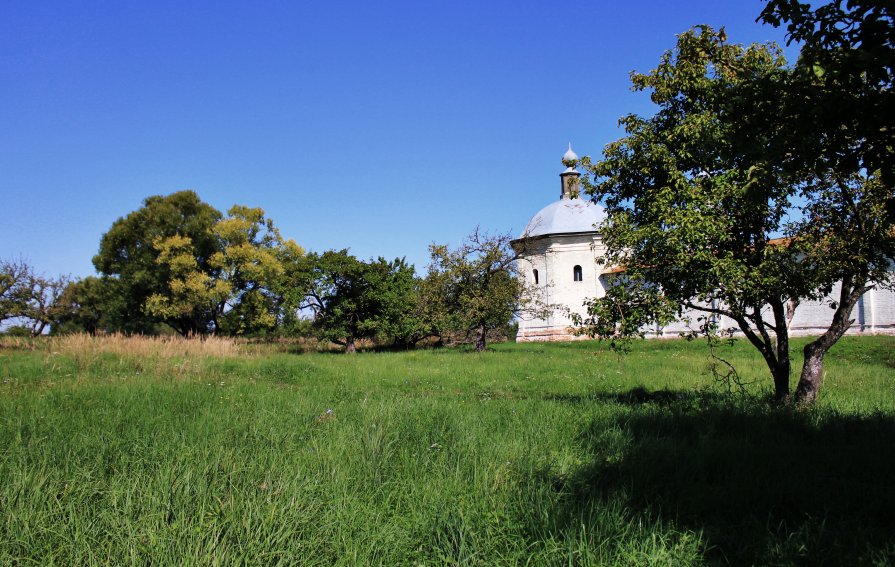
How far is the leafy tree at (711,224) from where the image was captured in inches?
306

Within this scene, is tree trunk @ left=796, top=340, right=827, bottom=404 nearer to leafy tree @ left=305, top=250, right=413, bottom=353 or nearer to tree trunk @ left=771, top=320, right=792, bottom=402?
tree trunk @ left=771, top=320, right=792, bottom=402

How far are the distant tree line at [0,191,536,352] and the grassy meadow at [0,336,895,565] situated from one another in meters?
18.8

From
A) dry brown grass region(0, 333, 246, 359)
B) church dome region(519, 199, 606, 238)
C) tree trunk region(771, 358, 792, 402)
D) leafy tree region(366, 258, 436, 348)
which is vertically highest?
church dome region(519, 199, 606, 238)

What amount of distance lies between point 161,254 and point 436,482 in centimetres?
3546

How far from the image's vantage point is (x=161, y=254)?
3453 centimetres

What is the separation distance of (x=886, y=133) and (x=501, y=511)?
3613 mm

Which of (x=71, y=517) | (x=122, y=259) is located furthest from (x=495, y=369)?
(x=122, y=259)

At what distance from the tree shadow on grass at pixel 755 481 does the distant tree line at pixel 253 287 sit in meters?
19.6

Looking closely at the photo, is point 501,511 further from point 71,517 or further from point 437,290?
point 437,290

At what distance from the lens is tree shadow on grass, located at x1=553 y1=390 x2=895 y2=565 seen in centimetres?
360

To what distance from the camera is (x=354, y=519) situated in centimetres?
359

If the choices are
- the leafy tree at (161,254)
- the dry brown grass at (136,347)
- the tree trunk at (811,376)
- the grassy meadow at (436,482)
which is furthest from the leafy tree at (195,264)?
the tree trunk at (811,376)

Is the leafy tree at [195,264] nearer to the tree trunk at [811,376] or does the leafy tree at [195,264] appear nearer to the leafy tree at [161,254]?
the leafy tree at [161,254]

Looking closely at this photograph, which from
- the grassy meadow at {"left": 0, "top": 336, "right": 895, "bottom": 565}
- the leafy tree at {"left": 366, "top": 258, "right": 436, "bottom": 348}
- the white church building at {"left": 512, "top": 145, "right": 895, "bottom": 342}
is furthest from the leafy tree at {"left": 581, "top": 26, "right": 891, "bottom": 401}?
the white church building at {"left": 512, "top": 145, "right": 895, "bottom": 342}
